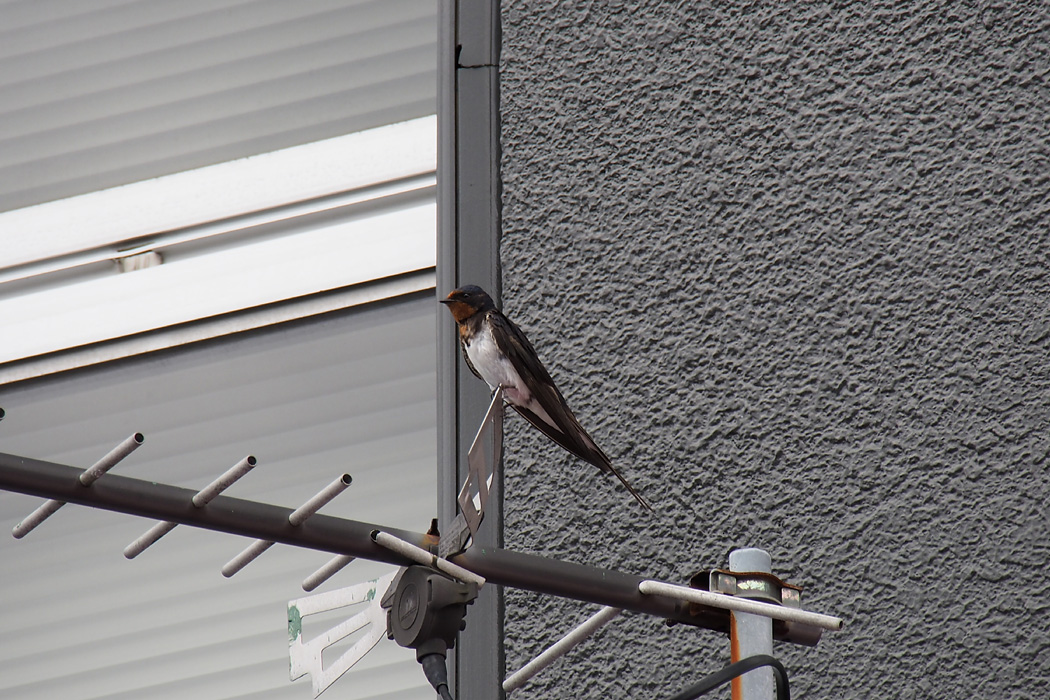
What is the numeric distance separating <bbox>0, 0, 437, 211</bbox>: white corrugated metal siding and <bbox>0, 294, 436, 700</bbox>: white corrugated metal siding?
0.40 meters

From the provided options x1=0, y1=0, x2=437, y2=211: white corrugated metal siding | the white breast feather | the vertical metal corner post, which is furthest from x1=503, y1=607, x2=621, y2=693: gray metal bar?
x1=0, y1=0, x2=437, y2=211: white corrugated metal siding

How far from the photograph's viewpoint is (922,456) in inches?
67.9

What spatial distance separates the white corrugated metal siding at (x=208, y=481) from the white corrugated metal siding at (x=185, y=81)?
40 cm

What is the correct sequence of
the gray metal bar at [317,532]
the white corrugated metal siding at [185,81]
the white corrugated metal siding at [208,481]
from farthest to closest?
the white corrugated metal siding at [185,81]
the white corrugated metal siding at [208,481]
the gray metal bar at [317,532]

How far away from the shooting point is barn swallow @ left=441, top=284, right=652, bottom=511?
1360 mm

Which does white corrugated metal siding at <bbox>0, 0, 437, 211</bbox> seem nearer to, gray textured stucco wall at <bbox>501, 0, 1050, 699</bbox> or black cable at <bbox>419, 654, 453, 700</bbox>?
gray textured stucco wall at <bbox>501, 0, 1050, 699</bbox>

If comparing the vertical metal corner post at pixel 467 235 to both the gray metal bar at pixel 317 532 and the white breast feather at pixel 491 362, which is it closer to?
the white breast feather at pixel 491 362

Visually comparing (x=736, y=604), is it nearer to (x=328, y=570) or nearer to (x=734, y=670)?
(x=734, y=670)

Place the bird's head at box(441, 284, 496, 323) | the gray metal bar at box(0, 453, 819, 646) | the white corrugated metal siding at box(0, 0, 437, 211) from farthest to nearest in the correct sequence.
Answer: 1. the white corrugated metal siding at box(0, 0, 437, 211)
2. the bird's head at box(441, 284, 496, 323)
3. the gray metal bar at box(0, 453, 819, 646)

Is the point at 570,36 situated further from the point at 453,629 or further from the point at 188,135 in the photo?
the point at 453,629

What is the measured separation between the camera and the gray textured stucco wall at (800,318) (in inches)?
65.6

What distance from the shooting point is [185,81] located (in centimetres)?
257

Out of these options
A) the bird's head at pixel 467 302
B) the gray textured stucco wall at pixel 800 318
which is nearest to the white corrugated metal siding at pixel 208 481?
the gray textured stucco wall at pixel 800 318

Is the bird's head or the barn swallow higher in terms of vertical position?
the bird's head
